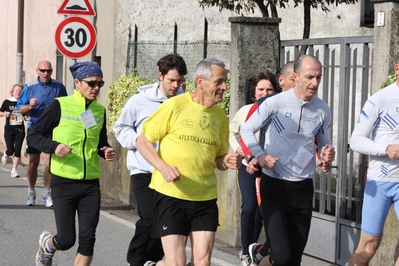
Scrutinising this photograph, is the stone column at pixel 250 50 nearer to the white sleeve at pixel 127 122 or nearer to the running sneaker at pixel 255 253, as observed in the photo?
the running sneaker at pixel 255 253

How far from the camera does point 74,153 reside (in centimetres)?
820

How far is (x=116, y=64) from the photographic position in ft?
58.9

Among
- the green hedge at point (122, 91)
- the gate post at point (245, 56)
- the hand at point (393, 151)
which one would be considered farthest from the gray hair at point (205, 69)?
the green hedge at point (122, 91)

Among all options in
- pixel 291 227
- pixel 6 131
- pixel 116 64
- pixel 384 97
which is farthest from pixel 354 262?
pixel 6 131

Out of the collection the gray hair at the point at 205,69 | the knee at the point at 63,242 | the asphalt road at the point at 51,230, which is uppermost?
the gray hair at the point at 205,69

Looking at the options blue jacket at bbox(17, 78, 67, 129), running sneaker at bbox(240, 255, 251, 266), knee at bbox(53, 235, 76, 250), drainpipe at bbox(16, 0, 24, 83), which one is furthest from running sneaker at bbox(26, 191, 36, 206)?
drainpipe at bbox(16, 0, 24, 83)

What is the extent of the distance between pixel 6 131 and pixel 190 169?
12983 millimetres

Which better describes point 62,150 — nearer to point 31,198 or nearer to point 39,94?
point 31,198

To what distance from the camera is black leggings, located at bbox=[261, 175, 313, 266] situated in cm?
736

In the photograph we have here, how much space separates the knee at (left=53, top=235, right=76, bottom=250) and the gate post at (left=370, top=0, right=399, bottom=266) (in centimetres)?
286

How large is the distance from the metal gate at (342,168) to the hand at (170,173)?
3.46 m

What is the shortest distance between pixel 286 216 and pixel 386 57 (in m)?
2.29

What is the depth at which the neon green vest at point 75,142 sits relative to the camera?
8141 mm

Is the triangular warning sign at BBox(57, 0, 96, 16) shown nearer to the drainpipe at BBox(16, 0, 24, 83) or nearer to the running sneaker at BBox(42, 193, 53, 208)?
the running sneaker at BBox(42, 193, 53, 208)
